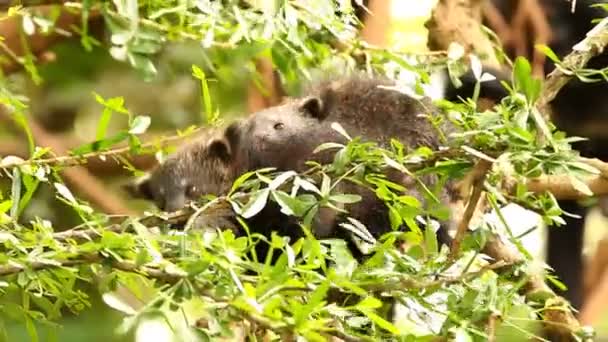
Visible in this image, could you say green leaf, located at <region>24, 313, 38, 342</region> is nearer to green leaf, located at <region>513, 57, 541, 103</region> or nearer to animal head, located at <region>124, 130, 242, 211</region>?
green leaf, located at <region>513, 57, 541, 103</region>

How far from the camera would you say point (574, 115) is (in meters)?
1.92

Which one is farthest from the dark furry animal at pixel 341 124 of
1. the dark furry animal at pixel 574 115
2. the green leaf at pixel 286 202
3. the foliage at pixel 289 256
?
the dark furry animal at pixel 574 115

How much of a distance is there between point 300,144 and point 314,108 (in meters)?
0.05

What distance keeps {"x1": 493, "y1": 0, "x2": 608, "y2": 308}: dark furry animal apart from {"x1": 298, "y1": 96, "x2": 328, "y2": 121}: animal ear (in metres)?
0.65

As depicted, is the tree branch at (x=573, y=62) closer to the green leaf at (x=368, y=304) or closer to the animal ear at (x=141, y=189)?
the green leaf at (x=368, y=304)

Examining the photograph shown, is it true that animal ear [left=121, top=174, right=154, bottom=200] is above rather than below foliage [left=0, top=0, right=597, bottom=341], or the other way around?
below

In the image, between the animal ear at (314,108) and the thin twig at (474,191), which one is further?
the animal ear at (314,108)

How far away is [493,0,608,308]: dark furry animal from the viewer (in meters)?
1.90

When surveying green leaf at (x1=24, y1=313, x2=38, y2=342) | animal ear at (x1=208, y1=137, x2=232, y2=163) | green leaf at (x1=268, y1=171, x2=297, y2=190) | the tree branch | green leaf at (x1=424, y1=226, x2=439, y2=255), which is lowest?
animal ear at (x1=208, y1=137, x2=232, y2=163)

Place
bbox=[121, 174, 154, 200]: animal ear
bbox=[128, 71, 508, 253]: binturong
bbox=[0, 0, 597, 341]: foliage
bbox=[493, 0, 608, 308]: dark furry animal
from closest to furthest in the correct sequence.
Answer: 1. bbox=[0, 0, 597, 341]: foliage
2. bbox=[128, 71, 508, 253]: binturong
3. bbox=[121, 174, 154, 200]: animal ear
4. bbox=[493, 0, 608, 308]: dark furry animal

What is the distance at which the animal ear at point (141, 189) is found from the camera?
1488mm

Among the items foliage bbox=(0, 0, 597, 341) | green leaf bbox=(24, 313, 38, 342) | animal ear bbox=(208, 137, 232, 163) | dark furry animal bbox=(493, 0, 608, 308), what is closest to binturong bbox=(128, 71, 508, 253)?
animal ear bbox=(208, 137, 232, 163)

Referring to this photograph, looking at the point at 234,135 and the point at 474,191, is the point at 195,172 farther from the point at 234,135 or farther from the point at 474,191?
the point at 474,191

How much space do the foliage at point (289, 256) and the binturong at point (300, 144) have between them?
329mm
